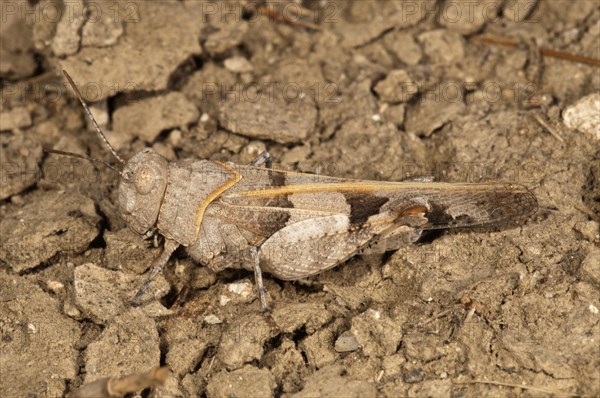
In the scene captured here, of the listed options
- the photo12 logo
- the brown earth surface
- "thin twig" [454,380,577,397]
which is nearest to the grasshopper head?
the brown earth surface

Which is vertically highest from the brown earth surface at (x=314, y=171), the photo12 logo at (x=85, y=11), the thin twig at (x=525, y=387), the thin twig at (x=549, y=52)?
the photo12 logo at (x=85, y=11)

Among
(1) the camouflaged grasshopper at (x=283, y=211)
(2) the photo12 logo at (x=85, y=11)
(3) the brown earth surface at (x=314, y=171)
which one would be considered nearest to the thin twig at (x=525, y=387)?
(3) the brown earth surface at (x=314, y=171)

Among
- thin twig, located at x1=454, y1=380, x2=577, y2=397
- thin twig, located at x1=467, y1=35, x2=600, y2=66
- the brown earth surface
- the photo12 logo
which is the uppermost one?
the photo12 logo

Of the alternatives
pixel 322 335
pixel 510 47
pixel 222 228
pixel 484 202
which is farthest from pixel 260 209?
pixel 510 47

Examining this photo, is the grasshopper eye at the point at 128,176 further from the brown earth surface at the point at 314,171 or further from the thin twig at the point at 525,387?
the thin twig at the point at 525,387

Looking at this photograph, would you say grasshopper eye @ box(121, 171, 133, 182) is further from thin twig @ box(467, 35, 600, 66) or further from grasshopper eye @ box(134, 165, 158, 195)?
thin twig @ box(467, 35, 600, 66)

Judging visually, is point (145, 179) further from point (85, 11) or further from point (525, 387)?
point (525, 387)

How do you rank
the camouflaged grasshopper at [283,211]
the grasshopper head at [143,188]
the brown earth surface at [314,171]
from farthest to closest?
the grasshopper head at [143,188], the camouflaged grasshopper at [283,211], the brown earth surface at [314,171]

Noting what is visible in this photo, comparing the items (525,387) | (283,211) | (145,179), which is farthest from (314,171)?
(525,387)
